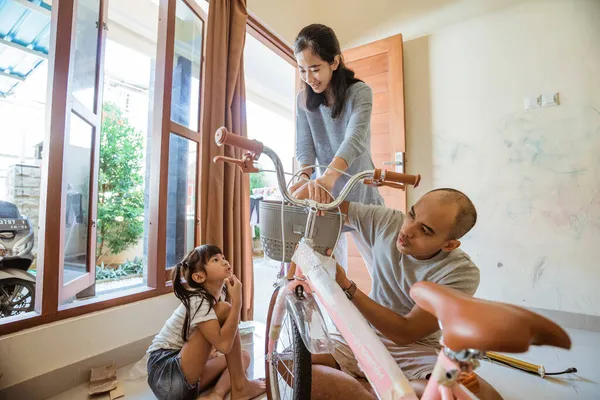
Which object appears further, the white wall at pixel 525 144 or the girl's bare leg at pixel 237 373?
the white wall at pixel 525 144

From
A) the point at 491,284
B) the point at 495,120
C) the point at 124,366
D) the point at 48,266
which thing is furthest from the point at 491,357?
the point at 48,266

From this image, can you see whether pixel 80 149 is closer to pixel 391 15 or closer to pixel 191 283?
pixel 191 283

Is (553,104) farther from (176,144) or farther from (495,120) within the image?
(176,144)

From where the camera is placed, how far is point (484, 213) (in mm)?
2316

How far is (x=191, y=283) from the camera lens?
1.23 meters

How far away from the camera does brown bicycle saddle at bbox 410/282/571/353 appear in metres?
0.37

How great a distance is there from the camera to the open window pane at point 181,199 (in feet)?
6.48

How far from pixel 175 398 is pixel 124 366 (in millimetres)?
583

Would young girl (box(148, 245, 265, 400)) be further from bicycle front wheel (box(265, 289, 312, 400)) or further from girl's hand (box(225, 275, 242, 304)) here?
bicycle front wheel (box(265, 289, 312, 400))

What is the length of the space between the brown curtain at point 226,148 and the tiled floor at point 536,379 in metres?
0.55

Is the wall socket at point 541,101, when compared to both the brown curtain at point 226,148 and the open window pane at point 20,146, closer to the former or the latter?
the brown curtain at point 226,148

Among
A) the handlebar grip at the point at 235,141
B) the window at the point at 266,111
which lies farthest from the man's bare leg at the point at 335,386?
the window at the point at 266,111

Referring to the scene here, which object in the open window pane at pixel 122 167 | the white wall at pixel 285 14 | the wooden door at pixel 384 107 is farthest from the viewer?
the open window pane at pixel 122 167

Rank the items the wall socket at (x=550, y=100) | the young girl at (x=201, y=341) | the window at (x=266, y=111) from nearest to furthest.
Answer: the young girl at (x=201, y=341)
the wall socket at (x=550, y=100)
the window at (x=266, y=111)
